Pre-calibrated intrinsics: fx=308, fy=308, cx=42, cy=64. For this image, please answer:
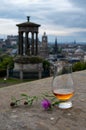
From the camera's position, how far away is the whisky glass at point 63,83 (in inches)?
80.3

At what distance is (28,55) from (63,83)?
23.7 m

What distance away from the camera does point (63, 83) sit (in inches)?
82.1

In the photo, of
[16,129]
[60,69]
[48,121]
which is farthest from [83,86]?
[16,129]

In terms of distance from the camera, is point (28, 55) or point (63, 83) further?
point (28, 55)

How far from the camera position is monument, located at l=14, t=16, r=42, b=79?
25438 millimetres

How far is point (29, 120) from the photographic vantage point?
181 cm

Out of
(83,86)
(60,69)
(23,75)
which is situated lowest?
(23,75)

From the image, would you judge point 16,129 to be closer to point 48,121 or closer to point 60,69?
point 48,121

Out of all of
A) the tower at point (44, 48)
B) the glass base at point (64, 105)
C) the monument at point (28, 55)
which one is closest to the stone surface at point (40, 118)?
→ the glass base at point (64, 105)

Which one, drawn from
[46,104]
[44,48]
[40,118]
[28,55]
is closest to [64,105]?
[46,104]

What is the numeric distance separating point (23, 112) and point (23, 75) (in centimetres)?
2355

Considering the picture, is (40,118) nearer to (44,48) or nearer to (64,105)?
(64,105)

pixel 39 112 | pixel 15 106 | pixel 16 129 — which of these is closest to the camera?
pixel 16 129

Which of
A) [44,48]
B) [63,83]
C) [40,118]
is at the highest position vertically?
[63,83]
